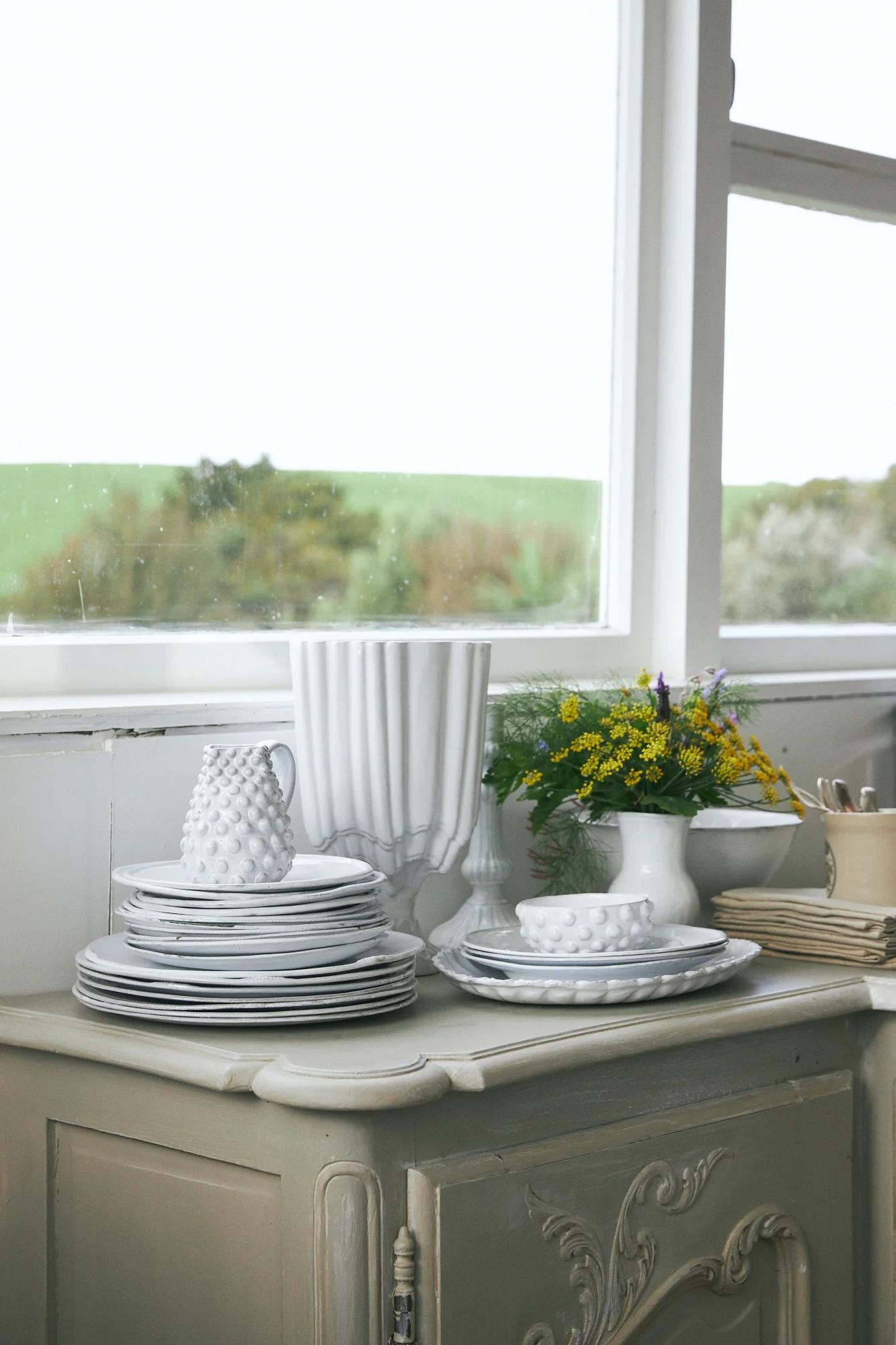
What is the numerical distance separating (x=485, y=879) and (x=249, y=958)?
421 mm

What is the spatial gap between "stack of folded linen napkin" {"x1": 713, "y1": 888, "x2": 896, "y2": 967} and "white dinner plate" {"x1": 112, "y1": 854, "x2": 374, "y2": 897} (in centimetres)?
45

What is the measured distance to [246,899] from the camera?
128 centimetres

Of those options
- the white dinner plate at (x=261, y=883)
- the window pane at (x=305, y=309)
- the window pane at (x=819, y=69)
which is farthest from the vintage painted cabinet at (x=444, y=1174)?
the window pane at (x=819, y=69)

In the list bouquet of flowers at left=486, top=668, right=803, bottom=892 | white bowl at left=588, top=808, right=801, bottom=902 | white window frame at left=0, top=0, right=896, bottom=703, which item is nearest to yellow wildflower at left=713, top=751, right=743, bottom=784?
bouquet of flowers at left=486, top=668, right=803, bottom=892

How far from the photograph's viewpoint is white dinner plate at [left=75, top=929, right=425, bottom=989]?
1267 mm

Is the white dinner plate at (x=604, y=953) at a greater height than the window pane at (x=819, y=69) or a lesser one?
lesser

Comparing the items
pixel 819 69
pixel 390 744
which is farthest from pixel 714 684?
pixel 819 69

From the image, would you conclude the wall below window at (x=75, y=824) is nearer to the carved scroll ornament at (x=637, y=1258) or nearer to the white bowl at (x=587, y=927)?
the white bowl at (x=587, y=927)

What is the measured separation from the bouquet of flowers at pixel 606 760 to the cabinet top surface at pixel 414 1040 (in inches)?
9.2

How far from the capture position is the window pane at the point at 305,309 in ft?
5.16

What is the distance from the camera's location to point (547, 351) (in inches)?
79.5

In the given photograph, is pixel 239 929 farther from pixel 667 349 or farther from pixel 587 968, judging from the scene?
pixel 667 349

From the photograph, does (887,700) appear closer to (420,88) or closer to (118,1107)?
(420,88)

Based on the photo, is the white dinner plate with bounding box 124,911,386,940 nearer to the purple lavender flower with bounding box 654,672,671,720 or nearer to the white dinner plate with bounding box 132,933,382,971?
the white dinner plate with bounding box 132,933,382,971
